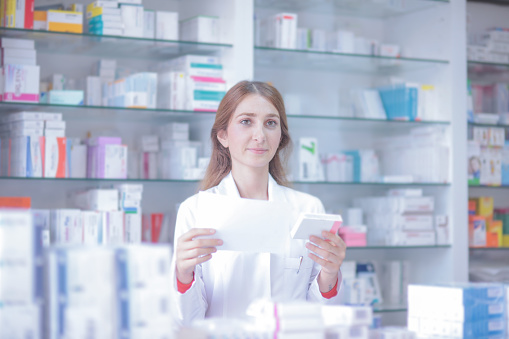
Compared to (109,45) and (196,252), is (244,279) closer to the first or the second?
(196,252)

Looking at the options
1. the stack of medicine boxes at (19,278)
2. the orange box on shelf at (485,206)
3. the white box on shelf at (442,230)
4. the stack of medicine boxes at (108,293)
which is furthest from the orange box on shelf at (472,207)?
the stack of medicine boxes at (19,278)

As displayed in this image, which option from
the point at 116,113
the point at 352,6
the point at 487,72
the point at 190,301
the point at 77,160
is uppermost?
the point at 352,6

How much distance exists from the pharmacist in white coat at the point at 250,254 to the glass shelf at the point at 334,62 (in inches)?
56.1

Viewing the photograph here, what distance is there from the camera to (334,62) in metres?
4.58

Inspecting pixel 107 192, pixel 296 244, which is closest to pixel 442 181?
pixel 107 192

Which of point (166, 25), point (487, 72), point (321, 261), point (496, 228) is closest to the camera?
point (321, 261)

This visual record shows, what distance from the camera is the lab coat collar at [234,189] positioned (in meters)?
2.72

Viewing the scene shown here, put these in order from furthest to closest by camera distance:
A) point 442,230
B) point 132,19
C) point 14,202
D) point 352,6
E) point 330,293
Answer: point 352,6
point 442,230
point 132,19
point 14,202
point 330,293

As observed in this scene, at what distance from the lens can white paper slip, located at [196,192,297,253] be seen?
2127 mm

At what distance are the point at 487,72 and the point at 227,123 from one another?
9.76 feet

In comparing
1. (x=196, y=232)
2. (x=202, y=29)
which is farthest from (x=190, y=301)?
(x=202, y=29)

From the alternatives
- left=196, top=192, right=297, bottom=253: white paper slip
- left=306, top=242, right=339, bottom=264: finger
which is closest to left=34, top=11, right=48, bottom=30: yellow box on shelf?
left=196, top=192, right=297, bottom=253: white paper slip

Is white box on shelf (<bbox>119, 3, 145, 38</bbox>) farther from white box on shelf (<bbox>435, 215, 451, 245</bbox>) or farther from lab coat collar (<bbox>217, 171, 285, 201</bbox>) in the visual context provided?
white box on shelf (<bbox>435, 215, 451, 245</bbox>)

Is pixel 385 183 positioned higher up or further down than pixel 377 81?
further down
